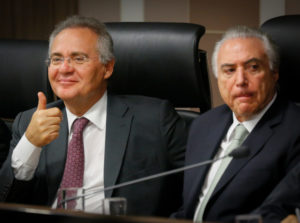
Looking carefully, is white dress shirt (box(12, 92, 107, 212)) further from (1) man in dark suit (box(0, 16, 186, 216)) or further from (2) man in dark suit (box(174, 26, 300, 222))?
(2) man in dark suit (box(174, 26, 300, 222))

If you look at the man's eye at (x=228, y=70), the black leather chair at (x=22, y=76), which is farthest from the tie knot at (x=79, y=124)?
the man's eye at (x=228, y=70)

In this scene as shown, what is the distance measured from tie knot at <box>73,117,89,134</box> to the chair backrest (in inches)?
31.1

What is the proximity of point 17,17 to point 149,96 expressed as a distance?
1.86 meters

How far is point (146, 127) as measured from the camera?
248 cm

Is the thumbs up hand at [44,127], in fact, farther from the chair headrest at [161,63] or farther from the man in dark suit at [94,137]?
the chair headrest at [161,63]

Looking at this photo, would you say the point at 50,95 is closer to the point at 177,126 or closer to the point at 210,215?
the point at 177,126

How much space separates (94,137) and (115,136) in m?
0.09

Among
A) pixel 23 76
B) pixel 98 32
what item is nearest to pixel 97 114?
pixel 98 32

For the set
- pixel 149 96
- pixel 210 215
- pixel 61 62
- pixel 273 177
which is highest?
pixel 61 62

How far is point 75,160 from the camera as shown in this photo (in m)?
2.44

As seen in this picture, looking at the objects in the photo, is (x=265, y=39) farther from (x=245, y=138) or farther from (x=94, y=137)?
(x=94, y=137)

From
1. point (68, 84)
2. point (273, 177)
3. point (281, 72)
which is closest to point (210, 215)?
point (273, 177)

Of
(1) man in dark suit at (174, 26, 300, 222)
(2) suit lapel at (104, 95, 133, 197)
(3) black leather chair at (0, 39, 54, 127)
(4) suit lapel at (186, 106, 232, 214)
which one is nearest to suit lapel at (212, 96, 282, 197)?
(1) man in dark suit at (174, 26, 300, 222)

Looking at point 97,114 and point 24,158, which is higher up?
point 97,114
